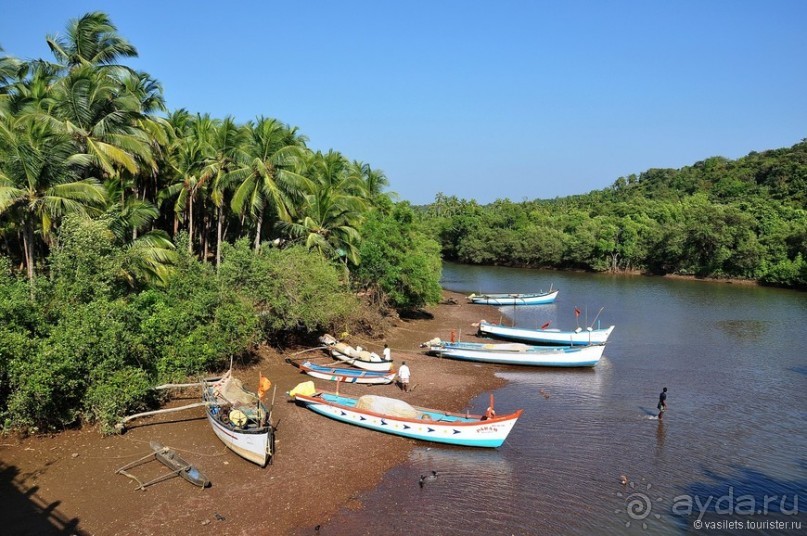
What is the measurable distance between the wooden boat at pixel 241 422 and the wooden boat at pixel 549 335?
2200cm

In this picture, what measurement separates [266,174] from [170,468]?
57.1 ft

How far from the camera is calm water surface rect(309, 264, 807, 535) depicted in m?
14.4

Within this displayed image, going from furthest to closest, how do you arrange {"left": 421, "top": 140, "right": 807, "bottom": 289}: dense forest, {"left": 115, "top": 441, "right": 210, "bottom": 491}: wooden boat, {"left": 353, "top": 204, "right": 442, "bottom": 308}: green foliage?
{"left": 421, "top": 140, "right": 807, "bottom": 289}: dense forest → {"left": 353, "top": 204, "right": 442, "bottom": 308}: green foliage → {"left": 115, "top": 441, "right": 210, "bottom": 491}: wooden boat

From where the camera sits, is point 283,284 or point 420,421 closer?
point 420,421

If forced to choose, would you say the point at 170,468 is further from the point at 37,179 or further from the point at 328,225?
the point at 328,225

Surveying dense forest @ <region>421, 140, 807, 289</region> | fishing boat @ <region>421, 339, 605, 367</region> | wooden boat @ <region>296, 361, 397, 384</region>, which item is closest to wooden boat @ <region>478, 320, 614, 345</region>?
fishing boat @ <region>421, 339, 605, 367</region>

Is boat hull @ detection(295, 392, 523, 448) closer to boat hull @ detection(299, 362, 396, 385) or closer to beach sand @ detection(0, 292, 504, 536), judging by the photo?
beach sand @ detection(0, 292, 504, 536)

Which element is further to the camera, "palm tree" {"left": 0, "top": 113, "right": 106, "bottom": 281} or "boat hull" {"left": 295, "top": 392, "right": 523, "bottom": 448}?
"boat hull" {"left": 295, "top": 392, "right": 523, "bottom": 448}

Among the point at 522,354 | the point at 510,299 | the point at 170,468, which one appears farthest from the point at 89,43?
the point at 510,299

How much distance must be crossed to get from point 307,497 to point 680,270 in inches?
3073

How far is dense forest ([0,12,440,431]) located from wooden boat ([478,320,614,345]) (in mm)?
8542

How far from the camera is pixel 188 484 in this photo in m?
14.6

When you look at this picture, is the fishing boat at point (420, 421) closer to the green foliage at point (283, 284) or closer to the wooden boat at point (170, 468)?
the wooden boat at point (170, 468)

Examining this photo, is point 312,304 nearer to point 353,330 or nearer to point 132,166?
point 353,330
